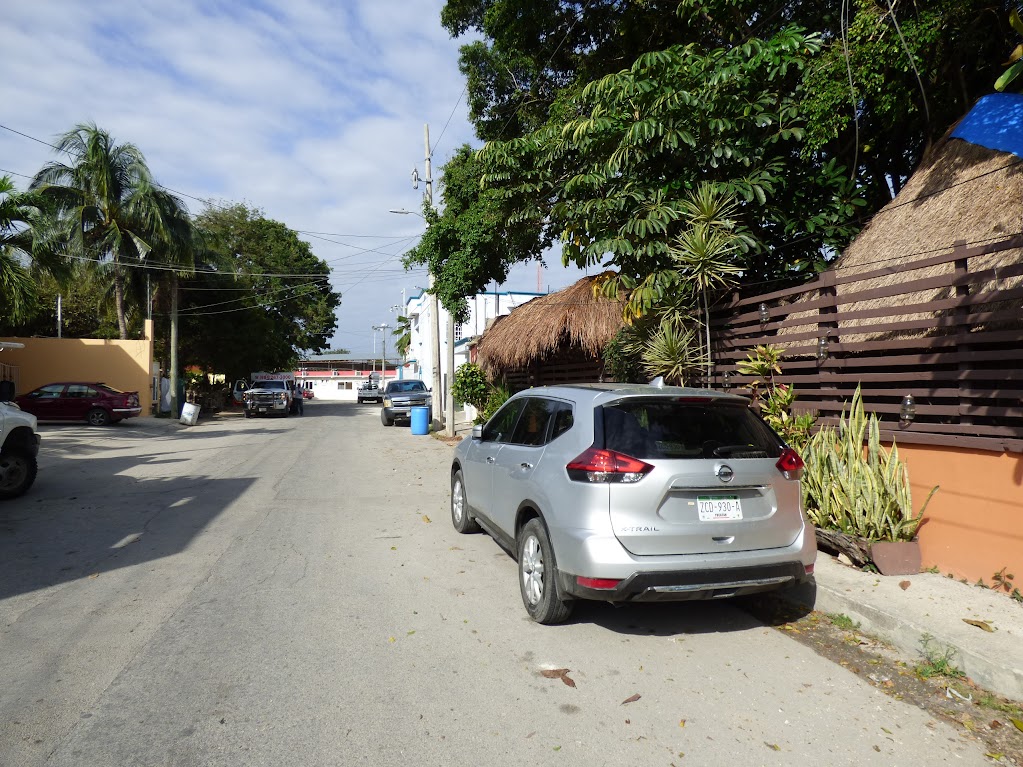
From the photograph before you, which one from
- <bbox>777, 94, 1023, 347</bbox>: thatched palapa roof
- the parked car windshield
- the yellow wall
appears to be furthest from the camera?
the yellow wall

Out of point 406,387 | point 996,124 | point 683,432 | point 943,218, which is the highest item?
point 996,124

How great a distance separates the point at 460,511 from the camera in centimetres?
761

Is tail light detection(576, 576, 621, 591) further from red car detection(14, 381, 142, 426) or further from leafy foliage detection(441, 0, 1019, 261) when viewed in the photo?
red car detection(14, 381, 142, 426)

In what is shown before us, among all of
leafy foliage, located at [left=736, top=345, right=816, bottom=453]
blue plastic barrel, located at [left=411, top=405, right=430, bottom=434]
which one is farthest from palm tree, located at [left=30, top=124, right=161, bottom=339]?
leafy foliage, located at [left=736, top=345, right=816, bottom=453]

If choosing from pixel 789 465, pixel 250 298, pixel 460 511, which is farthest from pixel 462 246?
pixel 250 298

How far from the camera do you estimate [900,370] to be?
6699 millimetres

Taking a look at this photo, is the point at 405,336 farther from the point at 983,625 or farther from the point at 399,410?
the point at 983,625

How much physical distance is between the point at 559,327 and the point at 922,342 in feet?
27.8

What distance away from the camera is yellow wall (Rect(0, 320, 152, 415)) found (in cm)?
2930

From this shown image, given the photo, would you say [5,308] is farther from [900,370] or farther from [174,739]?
[900,370]

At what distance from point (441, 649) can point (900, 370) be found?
5.20 m

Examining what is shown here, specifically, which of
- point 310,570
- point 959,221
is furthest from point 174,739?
point 959,221

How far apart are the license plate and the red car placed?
2540 cm

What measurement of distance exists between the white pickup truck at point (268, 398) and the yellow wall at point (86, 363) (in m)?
4.33
